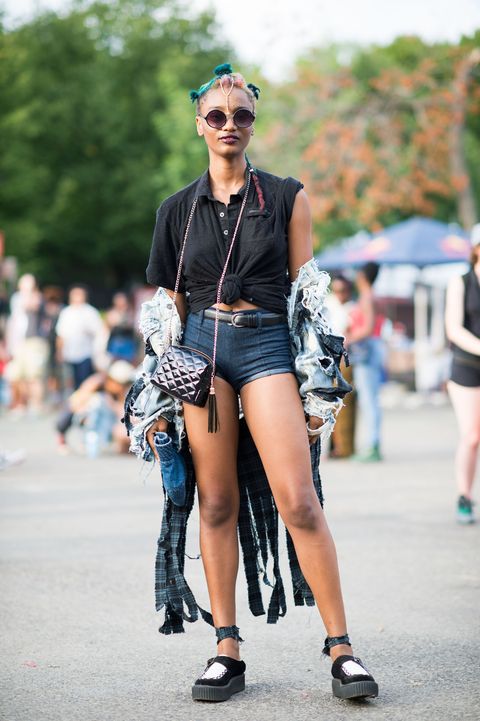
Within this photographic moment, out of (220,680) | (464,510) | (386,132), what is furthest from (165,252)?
(386,132)

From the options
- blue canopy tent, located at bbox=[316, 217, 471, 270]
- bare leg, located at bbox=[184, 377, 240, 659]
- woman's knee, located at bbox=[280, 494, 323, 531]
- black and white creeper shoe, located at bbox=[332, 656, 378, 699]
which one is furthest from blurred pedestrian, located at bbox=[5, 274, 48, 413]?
black and white creeper shoe, located at bbox=[332, 656, 378, 699]

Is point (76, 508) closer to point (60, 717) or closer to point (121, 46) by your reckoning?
point (60, 717)

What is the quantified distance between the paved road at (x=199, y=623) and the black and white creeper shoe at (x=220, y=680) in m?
0.05

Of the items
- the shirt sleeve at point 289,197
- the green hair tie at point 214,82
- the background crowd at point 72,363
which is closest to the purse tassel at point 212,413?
the shirt sleeve at point 289,197

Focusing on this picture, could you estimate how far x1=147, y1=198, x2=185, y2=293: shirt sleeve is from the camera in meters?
4.45

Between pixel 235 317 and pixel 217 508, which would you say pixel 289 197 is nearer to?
pixel 235 317

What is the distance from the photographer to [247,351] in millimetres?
4316

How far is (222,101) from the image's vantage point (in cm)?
437

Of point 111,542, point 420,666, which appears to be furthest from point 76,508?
point 420,666

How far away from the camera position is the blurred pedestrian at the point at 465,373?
26.9 ft

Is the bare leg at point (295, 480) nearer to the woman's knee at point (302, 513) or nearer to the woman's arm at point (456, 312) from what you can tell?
the woman's knee at point (302, 513)

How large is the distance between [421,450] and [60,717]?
386 inches

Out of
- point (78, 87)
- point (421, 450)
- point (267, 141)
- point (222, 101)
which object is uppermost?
point (78, 87)

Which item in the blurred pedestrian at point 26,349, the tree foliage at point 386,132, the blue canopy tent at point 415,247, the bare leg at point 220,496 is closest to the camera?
the bare leg at point 220,496
